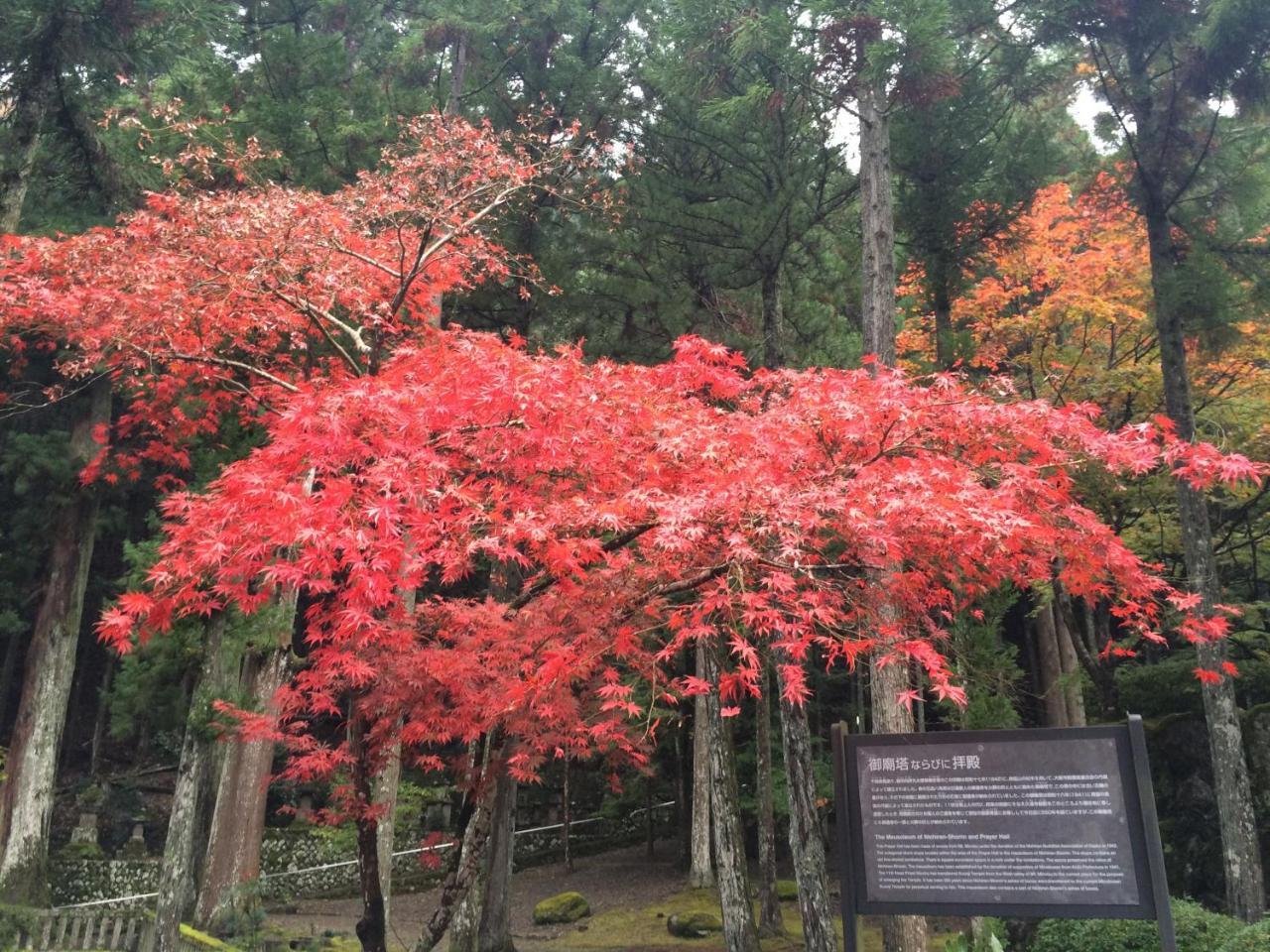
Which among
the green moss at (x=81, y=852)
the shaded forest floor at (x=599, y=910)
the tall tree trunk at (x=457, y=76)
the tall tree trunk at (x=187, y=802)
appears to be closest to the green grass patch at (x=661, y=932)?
the shaded forest floor at (x=599, y=910)

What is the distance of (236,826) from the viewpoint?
9.88 m

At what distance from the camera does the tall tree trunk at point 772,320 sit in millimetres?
11188

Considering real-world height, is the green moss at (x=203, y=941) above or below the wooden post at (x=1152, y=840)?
below

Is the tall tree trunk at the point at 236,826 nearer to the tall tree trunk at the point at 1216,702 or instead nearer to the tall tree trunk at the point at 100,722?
the tall tree trunk at the point at 1216,702

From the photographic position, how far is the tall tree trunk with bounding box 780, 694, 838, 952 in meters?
8.09

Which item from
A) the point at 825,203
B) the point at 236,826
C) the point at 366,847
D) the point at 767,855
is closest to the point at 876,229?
the point at 825,203

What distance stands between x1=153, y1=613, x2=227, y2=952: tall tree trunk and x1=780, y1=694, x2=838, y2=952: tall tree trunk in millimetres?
5530

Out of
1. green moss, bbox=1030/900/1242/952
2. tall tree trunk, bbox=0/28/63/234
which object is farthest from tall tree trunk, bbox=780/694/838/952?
tall tree trunk, bbox=0/28/63/234

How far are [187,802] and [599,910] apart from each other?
9.04 meters

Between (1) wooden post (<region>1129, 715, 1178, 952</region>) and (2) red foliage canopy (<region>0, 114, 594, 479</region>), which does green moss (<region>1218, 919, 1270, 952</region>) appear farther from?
(2) red foliage canopy (<region>0, 114, 594, 479</region>)

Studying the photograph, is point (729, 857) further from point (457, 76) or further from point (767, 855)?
point (457, 76)

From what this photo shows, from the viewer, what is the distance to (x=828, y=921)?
8.15m

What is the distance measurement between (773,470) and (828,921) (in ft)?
17.0

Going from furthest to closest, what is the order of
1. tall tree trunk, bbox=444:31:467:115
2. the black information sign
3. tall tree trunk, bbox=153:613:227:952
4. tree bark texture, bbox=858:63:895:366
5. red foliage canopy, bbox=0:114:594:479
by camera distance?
tall tree trunk, bbox=444:31:467:115, tree bark texture, bbox=858:63:895:366, tall tree trunk, bbox=153:613:227:952, red foliage canopy, bbox=0:114:594:479, the black information sign
